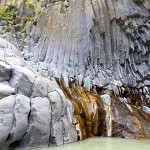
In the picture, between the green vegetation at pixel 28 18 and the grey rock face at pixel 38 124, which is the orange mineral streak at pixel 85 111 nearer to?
the grey rock face at pixel 38 124

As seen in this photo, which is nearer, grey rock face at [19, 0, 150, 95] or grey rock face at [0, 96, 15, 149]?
grey rock face at [0, 96, 15, 149]

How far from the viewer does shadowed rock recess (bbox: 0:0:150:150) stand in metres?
9.17

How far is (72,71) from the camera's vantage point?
14445 millimetres

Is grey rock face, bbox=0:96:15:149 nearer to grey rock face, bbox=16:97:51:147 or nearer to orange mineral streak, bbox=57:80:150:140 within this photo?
grey rock face, bbox=16:97:51:147

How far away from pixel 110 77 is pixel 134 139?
16.7 ft

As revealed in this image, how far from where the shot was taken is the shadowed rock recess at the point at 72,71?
30.1ft

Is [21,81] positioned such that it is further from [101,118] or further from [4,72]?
[101,118]

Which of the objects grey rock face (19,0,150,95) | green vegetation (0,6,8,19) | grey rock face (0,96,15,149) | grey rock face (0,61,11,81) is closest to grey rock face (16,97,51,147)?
grey rock face (0,96,15,149)

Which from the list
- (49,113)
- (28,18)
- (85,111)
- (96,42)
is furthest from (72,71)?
(49,113)

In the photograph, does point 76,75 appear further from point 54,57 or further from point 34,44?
point 34,44

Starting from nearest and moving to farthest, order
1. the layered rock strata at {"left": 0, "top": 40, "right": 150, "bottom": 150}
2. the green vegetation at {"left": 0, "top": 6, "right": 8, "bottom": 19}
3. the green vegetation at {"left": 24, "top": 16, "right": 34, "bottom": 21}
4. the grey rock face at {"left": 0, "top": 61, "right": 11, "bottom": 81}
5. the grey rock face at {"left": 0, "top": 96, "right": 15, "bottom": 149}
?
1. the grey rock face at {"left": 0, "top": 96, "right": 15, "bottom": 149}
2. the layered rock strata at {"left": 0, "top": 40, "right": 150, "bottom": 150}
3. the grey rock face at {"left": 0, "top": 61, "right": 11, "bottom": 81}
4. the green vegetation at {"left": 24, "top": 16, "right": 34, "bottom": 21}
5. the green vegetation at {"left": 0, "top": 6, "right": 8, "bottom": 19}

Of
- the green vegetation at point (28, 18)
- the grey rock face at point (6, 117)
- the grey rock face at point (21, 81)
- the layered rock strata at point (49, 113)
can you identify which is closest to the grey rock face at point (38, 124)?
the layered rock strata at point (49, 113)

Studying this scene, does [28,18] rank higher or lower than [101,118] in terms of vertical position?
higher

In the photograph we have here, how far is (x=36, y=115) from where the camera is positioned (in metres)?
9.09
